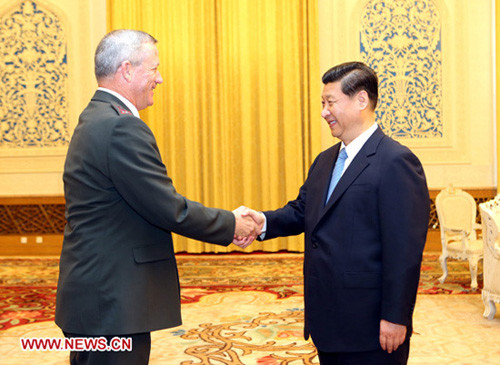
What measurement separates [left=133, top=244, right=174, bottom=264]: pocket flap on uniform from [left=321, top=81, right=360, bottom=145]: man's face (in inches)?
30.7

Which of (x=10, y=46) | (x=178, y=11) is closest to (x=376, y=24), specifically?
(x=178, y=11)

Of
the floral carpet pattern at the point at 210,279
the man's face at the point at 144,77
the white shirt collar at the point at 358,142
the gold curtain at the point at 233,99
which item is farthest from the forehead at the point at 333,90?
the gold curtain at the point at 233,99

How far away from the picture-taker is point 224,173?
25.5ft

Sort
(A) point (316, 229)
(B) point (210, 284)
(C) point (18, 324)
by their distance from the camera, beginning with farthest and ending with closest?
(B) point (210, 284), (C) point (18, 324), (A) point (316, 229)

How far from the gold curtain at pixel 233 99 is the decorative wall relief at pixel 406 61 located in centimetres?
93

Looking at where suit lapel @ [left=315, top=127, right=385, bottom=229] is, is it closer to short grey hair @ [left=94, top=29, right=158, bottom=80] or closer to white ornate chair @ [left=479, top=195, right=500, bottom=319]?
short grey hair @ [left=94, top=29, right=158, bottom=80]

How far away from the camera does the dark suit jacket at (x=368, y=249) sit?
182 centimetres

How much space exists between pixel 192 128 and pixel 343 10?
2.69 metres

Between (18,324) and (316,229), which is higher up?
(316,229)

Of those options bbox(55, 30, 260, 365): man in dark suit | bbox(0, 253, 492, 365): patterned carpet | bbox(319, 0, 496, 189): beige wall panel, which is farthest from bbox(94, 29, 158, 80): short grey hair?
bbox(319, 0, 496, 189): beige wall panel

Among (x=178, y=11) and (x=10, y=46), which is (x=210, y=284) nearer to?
(x=178, y=11)

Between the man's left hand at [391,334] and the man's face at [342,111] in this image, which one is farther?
the man's face at [342,111]

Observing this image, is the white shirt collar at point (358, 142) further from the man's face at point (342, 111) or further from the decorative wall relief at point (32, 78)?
the decorative wall relief at point (32, 78)

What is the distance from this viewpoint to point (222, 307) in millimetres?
4816
